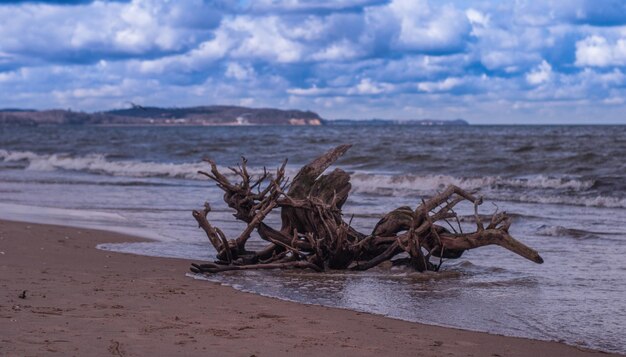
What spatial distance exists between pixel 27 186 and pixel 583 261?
1784 cm

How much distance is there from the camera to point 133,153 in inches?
1820

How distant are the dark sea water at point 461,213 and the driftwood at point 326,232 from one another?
0.22 metres

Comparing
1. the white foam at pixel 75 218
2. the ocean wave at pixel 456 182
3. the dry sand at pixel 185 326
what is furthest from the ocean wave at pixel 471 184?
the dry sand at pixel 185 326

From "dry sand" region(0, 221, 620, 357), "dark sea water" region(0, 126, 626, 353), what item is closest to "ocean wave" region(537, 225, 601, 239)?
"dark sea water" region(0, 126, 626, 353)

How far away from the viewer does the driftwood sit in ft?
31.1

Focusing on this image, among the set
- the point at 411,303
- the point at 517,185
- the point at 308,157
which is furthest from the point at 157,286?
the point at 308,157

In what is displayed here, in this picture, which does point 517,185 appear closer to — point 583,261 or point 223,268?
point 583,261

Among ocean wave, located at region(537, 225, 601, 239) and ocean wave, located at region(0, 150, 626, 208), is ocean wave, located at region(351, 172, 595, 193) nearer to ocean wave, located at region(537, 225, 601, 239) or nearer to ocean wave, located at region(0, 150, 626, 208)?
ocean wave, located at region(0, 150, 626, 208)

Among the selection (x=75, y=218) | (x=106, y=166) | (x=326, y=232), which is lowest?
(x=75, y=218)

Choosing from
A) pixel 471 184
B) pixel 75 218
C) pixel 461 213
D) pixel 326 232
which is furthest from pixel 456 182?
pixel 326 232

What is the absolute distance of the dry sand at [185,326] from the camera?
5797mm

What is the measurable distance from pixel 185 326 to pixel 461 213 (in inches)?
429

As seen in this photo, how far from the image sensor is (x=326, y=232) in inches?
381

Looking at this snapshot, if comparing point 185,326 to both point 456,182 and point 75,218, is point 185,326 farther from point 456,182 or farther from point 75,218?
point 456,182
